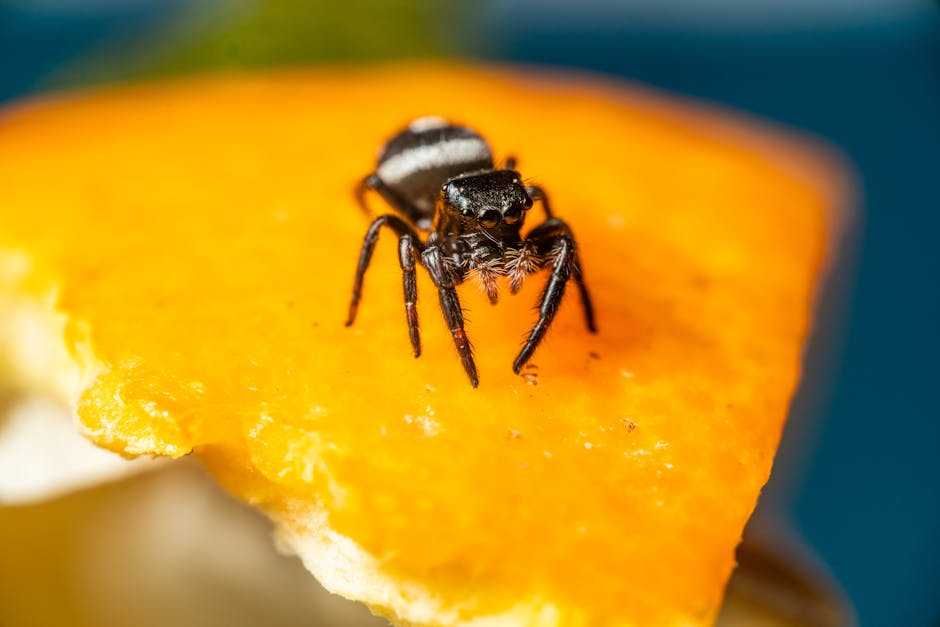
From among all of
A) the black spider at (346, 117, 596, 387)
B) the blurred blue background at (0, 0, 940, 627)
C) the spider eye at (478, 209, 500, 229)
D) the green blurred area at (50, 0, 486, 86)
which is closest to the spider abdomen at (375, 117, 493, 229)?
the black spider at (346, 117, 596, 387)

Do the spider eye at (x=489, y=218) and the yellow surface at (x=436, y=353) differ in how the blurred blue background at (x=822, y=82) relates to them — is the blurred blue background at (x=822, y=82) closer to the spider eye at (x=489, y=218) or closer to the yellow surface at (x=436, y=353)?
the yellow surface at (x=436, y=353)

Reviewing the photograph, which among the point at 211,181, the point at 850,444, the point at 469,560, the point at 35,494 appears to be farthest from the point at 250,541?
the point at 850,444

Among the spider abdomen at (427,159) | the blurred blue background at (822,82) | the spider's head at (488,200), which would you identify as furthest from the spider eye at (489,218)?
the blurred blue background at (822,82)

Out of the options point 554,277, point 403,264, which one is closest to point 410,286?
point 403,264

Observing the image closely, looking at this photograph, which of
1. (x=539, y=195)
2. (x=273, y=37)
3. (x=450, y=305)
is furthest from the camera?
(x=273, y=37)

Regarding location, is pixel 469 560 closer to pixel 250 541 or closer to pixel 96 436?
pixel 96 436

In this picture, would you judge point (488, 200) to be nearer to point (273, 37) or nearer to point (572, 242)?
point (572, 242)
